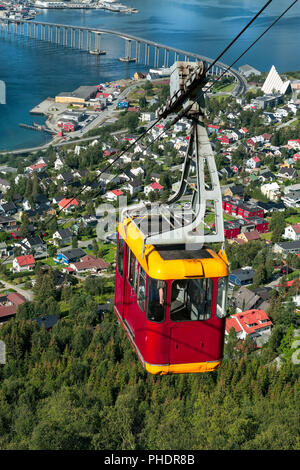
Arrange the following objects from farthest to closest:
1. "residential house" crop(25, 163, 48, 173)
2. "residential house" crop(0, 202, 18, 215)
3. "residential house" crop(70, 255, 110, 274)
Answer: "residential house" crop(25, 163, 48, 173)
"residential house" crop(0, 202, 18, 215)
"residential house" crop(70, 255, 110, 274)

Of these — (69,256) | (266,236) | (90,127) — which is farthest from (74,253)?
(90,127)

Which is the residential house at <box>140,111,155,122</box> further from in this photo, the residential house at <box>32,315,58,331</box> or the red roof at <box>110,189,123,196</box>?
the residential house at <box>32,315,58,331</box>

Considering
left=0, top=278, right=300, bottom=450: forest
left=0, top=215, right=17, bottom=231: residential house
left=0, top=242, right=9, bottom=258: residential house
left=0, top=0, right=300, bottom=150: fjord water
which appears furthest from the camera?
left=0, top=0, right=300, bottom=150: fjord water

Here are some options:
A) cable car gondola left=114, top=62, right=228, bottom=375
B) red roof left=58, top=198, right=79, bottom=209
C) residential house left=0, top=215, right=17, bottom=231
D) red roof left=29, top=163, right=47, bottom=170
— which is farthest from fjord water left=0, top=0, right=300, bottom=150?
cable car gondola left=114, top=62, right=228, bottom=375

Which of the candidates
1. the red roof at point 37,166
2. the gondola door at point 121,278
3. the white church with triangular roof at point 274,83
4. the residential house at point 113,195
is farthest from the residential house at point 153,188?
the gondola door at point 121,278

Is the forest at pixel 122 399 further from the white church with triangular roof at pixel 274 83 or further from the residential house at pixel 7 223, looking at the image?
the white church with triangular roof at pixel 274 83

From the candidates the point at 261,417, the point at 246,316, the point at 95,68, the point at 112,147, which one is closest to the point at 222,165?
the point at 112,147

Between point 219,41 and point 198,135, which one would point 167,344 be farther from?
point 219,41
